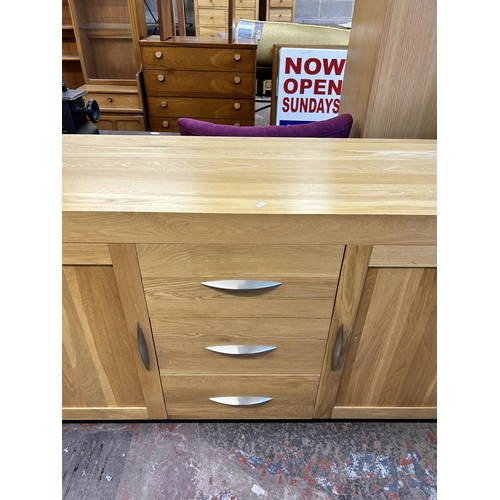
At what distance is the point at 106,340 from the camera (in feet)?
2.73

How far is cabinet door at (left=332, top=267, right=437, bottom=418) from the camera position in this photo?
76cm

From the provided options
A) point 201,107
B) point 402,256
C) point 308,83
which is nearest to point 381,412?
point 402,256

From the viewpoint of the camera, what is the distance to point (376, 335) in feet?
2.74

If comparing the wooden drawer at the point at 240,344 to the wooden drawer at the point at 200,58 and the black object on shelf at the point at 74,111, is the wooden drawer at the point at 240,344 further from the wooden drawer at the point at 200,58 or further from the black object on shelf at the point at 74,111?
the wooden drawer at the point at 200,58

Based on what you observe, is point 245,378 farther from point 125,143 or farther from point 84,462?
point 125,143

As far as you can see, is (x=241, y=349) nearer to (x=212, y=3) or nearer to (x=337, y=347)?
(x=337, y=347)

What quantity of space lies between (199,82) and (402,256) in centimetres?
228

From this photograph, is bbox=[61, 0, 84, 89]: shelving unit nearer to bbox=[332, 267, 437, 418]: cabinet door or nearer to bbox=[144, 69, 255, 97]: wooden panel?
bbox=[144, 69, 255, 97]: wooden panel

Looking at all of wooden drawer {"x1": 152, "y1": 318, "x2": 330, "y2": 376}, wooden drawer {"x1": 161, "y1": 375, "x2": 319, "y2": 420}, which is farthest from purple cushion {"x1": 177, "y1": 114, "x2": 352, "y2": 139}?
wooden drawer {"x1": 161, "y1": 375, "x2": 319, "y2": 420}

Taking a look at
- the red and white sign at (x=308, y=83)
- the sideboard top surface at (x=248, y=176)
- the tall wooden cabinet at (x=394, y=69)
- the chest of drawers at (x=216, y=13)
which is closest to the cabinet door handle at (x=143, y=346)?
the sideboard top surface at (x=248, y=176)

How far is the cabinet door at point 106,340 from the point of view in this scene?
707 mm

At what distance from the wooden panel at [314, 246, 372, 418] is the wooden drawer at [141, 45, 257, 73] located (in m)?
2.21

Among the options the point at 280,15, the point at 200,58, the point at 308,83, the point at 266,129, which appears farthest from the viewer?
the point at 280,15

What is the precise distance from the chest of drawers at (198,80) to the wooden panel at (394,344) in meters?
2.19
